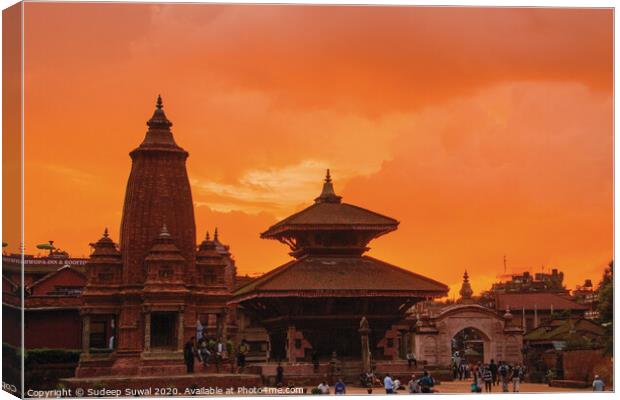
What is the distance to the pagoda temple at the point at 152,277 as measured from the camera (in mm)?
42812

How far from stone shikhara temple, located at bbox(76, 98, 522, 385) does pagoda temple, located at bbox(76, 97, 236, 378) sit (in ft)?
0.13

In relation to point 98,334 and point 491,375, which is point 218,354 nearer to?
point 98,334

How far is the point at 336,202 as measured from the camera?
45.9 m

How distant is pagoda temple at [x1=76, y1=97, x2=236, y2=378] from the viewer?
1686 inches

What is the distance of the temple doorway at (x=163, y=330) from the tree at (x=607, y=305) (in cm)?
1558

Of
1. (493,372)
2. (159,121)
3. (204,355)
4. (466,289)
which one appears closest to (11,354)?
(204,355)

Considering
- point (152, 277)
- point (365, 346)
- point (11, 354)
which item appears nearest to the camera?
point (11, 354)

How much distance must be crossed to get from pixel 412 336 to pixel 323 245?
515 inches

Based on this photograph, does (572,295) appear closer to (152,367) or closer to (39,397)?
(152,367)

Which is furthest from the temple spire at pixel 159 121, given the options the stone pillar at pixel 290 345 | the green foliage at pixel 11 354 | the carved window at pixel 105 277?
the green foliage at pixel 11 354

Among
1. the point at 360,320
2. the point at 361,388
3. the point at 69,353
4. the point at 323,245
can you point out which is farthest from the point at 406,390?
the point at 69,353

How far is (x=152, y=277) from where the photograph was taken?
43156 mm

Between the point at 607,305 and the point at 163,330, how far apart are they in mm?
16443

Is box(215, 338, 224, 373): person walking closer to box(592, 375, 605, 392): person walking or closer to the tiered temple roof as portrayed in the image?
the tiered temple roof
